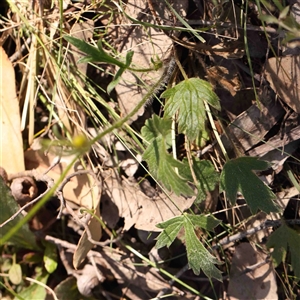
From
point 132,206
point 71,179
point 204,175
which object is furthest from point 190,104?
point 71,179

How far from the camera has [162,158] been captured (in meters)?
1.38

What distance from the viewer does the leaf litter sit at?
1488 millimetres

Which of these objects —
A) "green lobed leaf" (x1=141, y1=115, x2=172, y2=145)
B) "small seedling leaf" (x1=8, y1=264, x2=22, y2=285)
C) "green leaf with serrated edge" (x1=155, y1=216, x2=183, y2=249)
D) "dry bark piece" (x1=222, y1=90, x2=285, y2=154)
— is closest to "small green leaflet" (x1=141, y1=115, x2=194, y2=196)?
"green lobed leaf" (x1=141, y1=115, x2=172, y2=145)

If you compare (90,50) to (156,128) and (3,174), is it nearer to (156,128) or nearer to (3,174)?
(156,128)

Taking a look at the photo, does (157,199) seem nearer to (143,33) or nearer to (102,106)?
(102,106)

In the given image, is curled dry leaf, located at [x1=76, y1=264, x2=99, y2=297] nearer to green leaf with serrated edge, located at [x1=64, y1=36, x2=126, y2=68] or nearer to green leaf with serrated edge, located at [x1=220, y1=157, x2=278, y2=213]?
green leaf with serrated edge, located at [x1=220, y1=157, x2=278, y2=213]

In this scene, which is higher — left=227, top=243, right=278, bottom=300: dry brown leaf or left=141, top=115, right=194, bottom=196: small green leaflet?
left=141, top=115, right=194, bottom=196: small green leaflet

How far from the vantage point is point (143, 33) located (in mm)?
1695

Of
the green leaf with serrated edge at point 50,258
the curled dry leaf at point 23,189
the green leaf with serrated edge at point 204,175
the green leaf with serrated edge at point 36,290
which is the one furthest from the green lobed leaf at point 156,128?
the green leaf with serrated edge at point 36,290

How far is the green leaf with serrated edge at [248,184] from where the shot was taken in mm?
1481

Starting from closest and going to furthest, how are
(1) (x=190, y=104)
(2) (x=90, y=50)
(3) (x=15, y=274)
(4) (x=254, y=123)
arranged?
(2) (x=90, y=50) < (1) (x=190, y=104) < (4) (x=254, y=123) < (3) (x=15, y=274)

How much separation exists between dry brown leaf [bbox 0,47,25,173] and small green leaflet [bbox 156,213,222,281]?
71 cm

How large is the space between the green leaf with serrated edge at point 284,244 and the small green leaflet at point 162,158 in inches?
18.8

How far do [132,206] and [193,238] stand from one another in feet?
1.32
